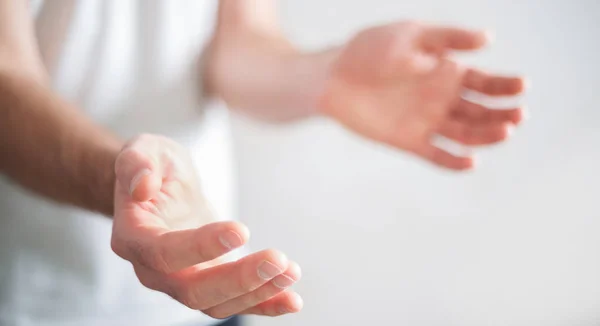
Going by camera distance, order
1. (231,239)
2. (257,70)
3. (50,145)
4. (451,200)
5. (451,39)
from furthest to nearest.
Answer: (451,200), (257,70), (451,39), (50,145), (231,239)

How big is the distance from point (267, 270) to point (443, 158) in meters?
0.36

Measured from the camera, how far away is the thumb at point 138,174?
0.33m

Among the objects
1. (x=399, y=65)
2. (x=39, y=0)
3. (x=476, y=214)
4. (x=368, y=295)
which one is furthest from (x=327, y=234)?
(x=39, y=0)

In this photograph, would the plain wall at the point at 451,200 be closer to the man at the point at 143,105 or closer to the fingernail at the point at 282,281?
the man at the point at 143,105

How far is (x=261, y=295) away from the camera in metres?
0.32

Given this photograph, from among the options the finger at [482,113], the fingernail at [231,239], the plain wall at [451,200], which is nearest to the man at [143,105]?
the finger at [482,113]

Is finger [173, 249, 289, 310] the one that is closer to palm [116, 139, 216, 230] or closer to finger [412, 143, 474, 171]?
palm [116, 139, 216, 230]

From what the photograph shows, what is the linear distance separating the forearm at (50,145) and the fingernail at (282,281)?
0.16 meters

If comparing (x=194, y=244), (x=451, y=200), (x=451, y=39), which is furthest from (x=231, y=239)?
(x=451, y=200)

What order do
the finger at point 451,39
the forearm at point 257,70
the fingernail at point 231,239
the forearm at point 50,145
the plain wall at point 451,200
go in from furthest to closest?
the plain wall at point 451,200
the forearm at point 257,70
the finger at point 451,39
the forearm at point 50,145
the fingernail at point 231,239

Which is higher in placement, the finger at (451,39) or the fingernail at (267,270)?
the finger at (451,39)

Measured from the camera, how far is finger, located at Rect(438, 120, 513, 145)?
0.59 metres

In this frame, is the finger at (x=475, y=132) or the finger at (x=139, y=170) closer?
the finger at (x=139, y=170)

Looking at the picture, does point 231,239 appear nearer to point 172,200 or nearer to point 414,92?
point 172,200
